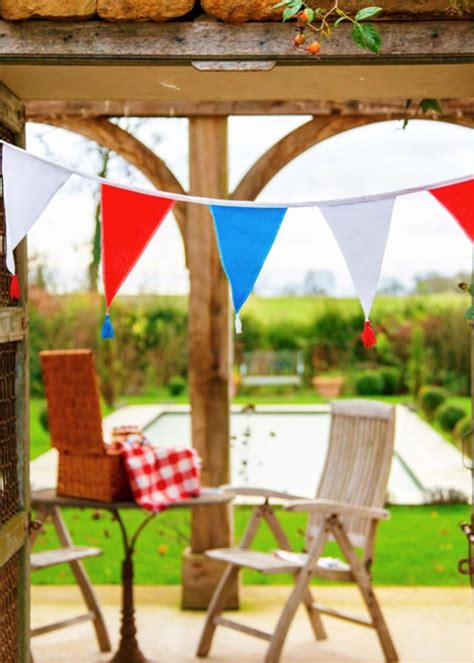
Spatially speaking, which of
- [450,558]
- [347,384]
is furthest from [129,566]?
[347,384]

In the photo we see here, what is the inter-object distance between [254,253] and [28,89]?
85cm

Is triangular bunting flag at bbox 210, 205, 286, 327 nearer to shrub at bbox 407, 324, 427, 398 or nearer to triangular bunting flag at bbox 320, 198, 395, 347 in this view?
triangular bunting flag at bbox 320, 198, 395, 347

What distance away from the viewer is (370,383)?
598 inches

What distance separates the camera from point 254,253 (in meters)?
2.97

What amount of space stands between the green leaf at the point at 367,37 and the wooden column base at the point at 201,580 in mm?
3349

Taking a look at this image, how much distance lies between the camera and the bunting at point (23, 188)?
283 centimetres

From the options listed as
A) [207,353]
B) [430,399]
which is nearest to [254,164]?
[207,353]

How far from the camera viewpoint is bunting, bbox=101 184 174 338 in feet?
9.81

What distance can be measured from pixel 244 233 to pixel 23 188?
547 millimetres

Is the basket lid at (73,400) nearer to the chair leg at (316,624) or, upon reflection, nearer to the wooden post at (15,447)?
the wooden post at (15,447)

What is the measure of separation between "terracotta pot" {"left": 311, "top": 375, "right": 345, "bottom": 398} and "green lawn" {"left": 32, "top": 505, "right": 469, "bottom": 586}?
6303 millimetres

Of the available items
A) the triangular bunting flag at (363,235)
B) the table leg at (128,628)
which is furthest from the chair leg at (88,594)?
the triangular bunting flag at (363,235)

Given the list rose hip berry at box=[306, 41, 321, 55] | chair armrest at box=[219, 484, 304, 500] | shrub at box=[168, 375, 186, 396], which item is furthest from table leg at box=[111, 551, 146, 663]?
shrub at box=[168, 375, 186, 396]

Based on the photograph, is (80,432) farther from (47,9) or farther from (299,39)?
(299,39)
